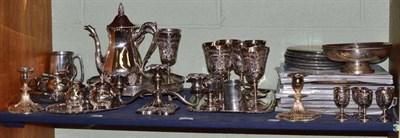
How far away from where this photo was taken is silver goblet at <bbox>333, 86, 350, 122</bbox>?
1.55 metres

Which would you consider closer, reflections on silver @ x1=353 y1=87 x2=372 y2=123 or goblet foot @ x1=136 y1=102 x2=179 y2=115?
reflections on silver @ x1=353 y1=87 x2=372 y2=123

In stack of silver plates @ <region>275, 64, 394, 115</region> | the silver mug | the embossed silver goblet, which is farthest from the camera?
the silver mug

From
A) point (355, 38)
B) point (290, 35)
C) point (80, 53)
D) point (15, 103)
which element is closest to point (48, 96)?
point (15, 103)

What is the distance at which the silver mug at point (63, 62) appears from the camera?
6.36ft

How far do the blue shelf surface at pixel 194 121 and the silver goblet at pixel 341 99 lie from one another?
0.02 m

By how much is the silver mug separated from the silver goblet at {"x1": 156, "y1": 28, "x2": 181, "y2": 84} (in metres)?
0.26

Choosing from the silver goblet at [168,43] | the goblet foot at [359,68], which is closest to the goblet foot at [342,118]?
the goblet foot at [359,68]

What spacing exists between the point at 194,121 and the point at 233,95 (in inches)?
5.3

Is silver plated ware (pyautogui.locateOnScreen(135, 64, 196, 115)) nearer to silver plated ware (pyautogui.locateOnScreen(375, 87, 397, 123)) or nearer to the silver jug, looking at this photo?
the silver jug

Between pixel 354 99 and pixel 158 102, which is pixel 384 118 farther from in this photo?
pixel 158 102

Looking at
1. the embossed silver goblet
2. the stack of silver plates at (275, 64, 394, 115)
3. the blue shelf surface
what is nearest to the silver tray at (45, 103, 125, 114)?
the blue shelf surface

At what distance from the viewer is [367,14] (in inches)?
77.2

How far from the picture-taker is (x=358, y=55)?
5.43 feet

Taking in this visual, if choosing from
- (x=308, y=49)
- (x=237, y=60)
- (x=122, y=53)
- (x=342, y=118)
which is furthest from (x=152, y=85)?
(x=342, y=118)
